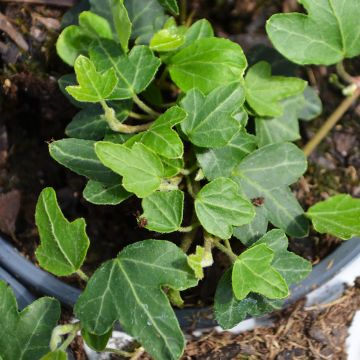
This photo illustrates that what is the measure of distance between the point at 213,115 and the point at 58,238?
297 mm

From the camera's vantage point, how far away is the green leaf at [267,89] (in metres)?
1.07

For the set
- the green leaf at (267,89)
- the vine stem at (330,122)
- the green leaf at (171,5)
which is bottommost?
the vine stem at (330,122)

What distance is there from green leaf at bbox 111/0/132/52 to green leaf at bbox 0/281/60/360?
424mm

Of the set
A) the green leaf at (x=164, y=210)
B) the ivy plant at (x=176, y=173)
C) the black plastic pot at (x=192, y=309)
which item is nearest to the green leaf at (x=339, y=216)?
the ivy plant at (x=176, y=173)

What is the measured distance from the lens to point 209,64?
99 cm

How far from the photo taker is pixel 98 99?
3.05ft

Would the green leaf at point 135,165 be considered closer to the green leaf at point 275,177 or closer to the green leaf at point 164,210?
the green leaf at point 164,210

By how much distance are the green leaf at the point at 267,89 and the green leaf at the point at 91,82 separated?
10.4 inches

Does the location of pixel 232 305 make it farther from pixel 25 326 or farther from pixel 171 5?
pixel 171 5

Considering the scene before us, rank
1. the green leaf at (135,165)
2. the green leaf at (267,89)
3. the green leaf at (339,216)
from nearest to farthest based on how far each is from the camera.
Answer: the green leaf at (135,165) < the green leaf at (339,216) < the green leaf at (267,89)

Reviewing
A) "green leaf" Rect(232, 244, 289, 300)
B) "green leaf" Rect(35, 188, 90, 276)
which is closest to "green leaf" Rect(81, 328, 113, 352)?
"green leaf" Rect(35, 188, 90, 276)

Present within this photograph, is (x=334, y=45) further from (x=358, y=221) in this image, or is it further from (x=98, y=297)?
(x=98, y=297)

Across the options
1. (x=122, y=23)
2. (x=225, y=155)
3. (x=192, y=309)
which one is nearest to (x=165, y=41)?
(x=122, y=23)

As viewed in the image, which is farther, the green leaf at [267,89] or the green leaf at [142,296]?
the green leaf at [267,89]
